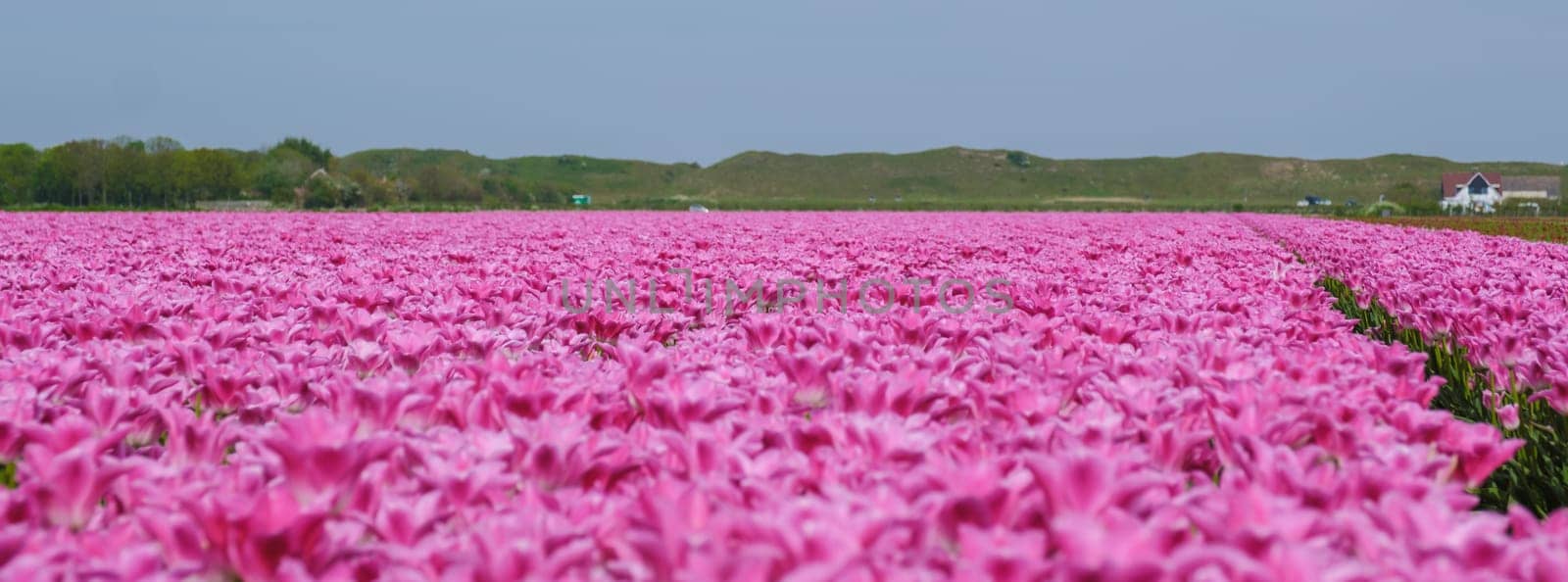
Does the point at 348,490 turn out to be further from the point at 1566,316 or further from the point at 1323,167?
the point at 1323,167

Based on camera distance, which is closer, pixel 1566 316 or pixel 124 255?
pixel 1566 316

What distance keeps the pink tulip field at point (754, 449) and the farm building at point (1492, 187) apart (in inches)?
5617

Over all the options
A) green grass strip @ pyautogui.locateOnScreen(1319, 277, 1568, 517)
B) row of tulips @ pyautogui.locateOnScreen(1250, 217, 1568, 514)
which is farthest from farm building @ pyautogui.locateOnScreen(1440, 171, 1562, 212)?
green grass strip @ pyautogui.locateOnScreen(1319, 277, 1568, 517)

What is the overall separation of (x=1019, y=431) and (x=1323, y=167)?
209313 millimetres

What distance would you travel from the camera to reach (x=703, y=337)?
427cm

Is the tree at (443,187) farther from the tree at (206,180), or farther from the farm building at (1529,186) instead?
the farm building at (1529,186)

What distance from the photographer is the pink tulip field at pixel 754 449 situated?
72.3 inches

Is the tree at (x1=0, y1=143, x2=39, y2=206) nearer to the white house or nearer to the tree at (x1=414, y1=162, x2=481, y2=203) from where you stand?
the tree at (x1=414, y1=162, x2=481, y2=203)

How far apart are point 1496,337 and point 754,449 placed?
12.6 ft

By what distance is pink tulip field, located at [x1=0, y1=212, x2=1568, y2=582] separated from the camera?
184 cm

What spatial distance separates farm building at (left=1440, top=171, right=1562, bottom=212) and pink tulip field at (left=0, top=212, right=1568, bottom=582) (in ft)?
468

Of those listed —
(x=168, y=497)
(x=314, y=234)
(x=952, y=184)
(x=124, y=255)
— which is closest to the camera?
(x=168, y=497)

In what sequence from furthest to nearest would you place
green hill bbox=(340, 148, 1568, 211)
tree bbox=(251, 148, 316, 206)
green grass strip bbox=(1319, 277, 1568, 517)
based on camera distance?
green hill bbox=(340, 148, 1568, 211) → tree bbox=(251, 148, 316, 206) → green grass strip bbox=(1319, 277, 1568, 517)

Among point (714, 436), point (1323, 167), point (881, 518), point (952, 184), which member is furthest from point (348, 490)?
point (1323, 167)
